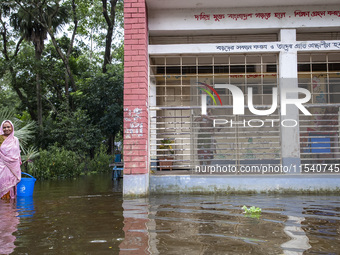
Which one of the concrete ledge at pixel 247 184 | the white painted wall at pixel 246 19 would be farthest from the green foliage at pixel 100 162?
the white painted wall at pixel 246 19

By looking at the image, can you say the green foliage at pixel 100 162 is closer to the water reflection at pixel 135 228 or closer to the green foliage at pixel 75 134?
the green foliage at pixel 75 134

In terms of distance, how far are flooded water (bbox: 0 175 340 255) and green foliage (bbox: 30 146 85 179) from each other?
9.36m

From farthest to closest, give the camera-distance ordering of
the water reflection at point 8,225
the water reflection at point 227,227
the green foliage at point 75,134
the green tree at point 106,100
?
the green tree at point 106,100, the green foliage at point 75,134, the water reflection at point 8,225, the water reflection at point 227,227

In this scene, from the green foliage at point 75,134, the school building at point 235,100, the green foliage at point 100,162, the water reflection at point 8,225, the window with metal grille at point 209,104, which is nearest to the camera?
the water reflection at point 8,225

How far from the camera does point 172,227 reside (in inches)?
193

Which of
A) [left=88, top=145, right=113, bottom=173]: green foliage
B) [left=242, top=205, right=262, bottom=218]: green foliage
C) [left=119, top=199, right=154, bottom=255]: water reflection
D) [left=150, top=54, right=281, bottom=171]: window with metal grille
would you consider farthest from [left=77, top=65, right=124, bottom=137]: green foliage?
[left=242, top=205, right=262, bottom=218]: green foliage

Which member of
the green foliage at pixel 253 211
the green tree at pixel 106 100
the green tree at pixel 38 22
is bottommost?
the green foliage at pixel 253 211

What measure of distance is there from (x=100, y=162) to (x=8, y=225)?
54.0ft

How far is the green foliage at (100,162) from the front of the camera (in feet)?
69.6

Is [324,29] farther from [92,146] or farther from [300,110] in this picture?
[92,146]

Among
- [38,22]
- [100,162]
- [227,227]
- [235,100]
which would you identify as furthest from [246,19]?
[38,22]

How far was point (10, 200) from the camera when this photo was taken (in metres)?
8.34

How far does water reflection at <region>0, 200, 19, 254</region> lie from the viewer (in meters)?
4.00

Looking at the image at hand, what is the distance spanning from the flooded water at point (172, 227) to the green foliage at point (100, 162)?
1359 cm
